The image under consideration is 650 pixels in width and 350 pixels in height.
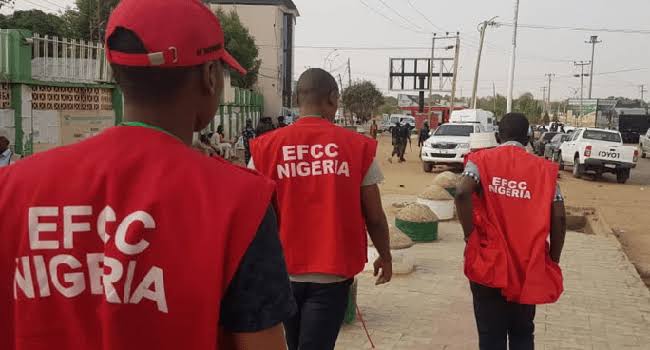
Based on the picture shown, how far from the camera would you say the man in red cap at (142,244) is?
1.18 metres

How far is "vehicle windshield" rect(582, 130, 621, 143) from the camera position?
1984 centimetres

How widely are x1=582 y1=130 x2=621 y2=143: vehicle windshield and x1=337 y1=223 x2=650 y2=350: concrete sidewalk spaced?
12782 mm

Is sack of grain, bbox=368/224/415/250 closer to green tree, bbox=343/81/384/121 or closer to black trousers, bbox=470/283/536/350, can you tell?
black trousers, bbox=470/283/536/350

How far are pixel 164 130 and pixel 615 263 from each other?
8.07 m

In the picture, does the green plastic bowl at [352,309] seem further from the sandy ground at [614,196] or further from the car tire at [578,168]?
the car tire at [578,168]

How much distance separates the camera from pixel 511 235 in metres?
3.42

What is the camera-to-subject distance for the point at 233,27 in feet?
137

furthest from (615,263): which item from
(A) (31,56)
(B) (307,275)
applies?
(A) (31,56)

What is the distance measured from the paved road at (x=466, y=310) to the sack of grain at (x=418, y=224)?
2.81 ft

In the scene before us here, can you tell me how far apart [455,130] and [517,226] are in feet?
60.4

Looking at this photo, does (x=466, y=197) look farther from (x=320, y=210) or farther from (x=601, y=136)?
(x=601, y=136)

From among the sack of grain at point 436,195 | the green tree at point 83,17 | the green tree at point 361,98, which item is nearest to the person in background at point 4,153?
the sack of grain at point 436,195

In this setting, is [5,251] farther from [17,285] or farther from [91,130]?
[91,130]

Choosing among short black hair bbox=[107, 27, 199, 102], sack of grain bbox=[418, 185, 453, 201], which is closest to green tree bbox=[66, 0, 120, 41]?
sack of grain bbox=[418, 185, 453, 201]
